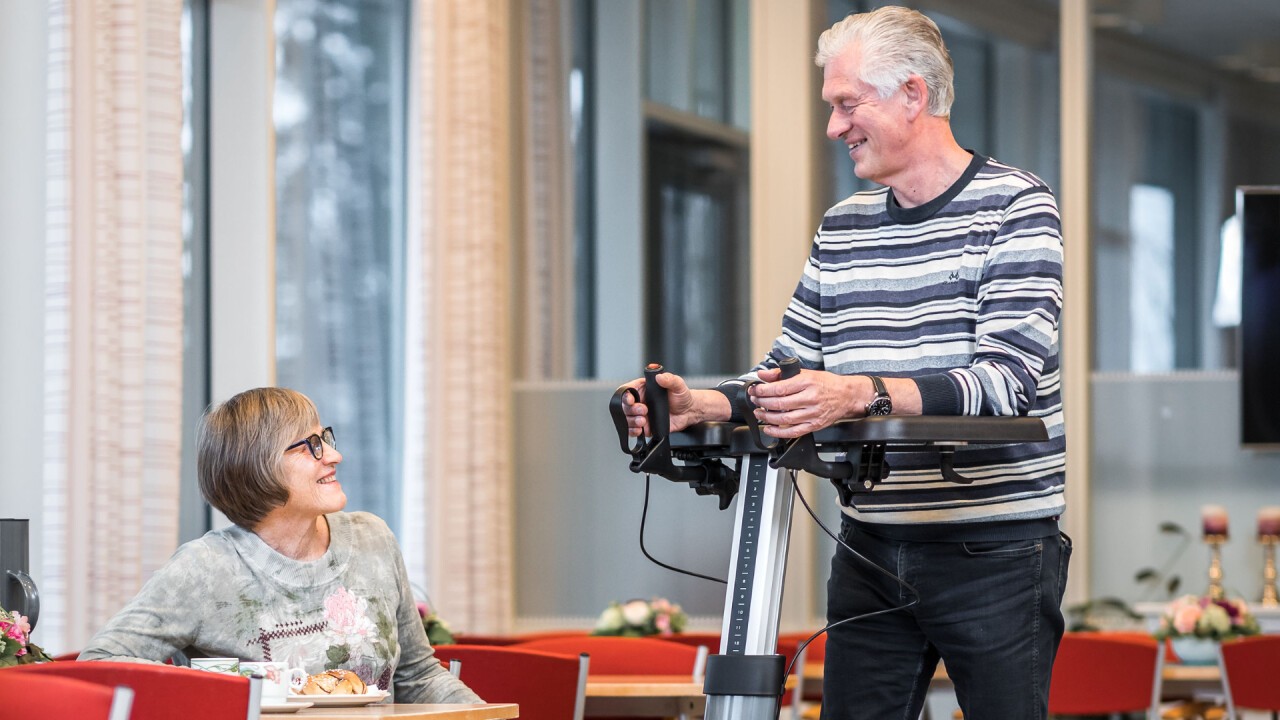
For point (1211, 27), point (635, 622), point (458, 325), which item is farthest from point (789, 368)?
point (1211, 27)

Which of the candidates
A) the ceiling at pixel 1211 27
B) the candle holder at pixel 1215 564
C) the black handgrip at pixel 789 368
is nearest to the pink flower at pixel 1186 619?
the candle holder at pixel 1215 564

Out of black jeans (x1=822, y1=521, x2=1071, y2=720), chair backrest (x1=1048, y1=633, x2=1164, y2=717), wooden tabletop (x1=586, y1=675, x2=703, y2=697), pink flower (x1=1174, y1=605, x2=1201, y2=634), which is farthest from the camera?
pink flower (x1=1174, y1=605, x2=1201, y2=634)

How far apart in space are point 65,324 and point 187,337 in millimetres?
1075

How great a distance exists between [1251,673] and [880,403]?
109 inches

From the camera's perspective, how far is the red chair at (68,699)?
5.65 feet

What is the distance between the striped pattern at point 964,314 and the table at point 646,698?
129cm

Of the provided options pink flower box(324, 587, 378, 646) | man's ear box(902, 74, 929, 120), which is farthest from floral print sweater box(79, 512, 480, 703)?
man's ear box(902, 74, 929, 120)

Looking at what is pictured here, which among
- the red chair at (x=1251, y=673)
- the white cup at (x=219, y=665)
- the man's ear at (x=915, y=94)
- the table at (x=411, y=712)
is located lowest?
the red chair at (x=1251, y=673)

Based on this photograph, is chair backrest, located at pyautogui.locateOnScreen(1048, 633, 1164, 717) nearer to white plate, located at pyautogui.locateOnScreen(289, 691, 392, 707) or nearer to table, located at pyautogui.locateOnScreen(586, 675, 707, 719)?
table, located at pyautogui.locateOnScreen(586, 675, 707, 719)

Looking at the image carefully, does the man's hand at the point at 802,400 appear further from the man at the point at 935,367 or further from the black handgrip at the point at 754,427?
the man at the point at 935,367

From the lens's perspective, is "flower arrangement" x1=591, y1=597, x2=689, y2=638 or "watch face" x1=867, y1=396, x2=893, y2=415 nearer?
"watch face" x1=867, y1=396, x2=893, y2=415

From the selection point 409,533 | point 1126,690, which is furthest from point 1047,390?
point 409,533

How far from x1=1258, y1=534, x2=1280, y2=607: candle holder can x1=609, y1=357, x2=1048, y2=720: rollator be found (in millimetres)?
4408

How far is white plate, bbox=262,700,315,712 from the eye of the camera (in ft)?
6.82
